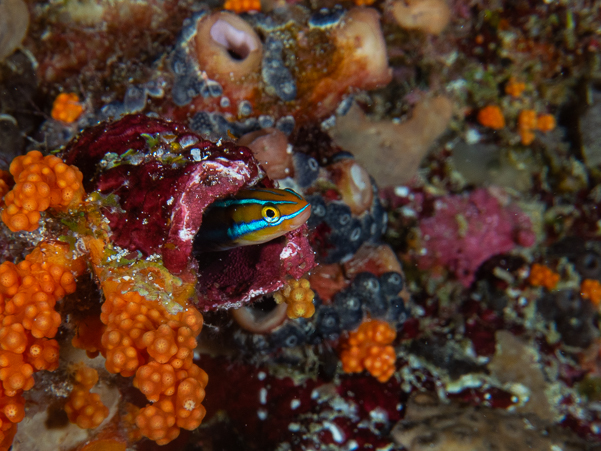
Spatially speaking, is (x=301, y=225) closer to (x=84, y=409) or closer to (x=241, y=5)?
(x=84, y=409)

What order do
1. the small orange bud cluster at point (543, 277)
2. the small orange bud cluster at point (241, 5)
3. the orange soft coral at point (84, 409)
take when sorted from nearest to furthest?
the orange soft coral at point (84, 409) → the small orange bud cluster at point (241, 5) → the small orange bud cluster at point (543, 277)

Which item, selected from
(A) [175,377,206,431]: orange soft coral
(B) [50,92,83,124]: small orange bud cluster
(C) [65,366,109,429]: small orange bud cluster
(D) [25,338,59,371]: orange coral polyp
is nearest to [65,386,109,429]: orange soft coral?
(C) [65,366,109,429]: small orange bud cluster

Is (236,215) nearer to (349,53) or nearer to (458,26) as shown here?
(349,53)

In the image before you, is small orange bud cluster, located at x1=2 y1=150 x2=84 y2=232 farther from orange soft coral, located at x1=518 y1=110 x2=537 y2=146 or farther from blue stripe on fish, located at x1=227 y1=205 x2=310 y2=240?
orange soft coral, located at x1=518 y1=110 x2=537 y2=146

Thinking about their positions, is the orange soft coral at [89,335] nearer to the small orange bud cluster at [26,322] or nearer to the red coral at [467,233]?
the small orange bud cluster at [26,322]

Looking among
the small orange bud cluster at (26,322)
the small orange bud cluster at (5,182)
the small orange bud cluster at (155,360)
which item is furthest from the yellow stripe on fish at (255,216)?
the small orange bud cluster at (5,182)

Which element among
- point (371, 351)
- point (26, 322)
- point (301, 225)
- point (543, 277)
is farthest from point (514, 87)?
point (26, 322)
